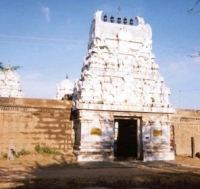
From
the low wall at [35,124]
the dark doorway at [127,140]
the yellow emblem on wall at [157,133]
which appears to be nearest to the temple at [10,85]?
the low wall at [35,124]

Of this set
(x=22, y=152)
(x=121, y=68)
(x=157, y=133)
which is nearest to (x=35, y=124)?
(x=22, y=152)

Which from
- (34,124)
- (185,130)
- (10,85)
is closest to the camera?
(34,124)

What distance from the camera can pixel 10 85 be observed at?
30.8 meters

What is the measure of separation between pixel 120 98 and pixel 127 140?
373 cm

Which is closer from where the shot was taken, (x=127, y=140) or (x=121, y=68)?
(x=121, y=68)

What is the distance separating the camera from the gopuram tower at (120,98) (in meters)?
15.0

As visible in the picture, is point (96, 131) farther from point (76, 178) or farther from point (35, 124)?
point (76, 178)

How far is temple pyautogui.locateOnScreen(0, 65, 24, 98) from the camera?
3019 cm

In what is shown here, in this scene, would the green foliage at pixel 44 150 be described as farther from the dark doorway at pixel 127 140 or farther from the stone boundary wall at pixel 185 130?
the stone boundary wall at pixel 185 130

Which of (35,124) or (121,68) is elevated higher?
(121,68)

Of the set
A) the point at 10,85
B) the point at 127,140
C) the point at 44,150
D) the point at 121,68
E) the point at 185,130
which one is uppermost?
the point at 10,85

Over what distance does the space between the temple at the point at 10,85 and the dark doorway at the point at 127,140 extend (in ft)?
52.5

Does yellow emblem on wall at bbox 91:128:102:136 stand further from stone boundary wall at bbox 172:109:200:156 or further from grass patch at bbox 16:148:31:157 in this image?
stone boundary wall at bbox 172:109:200:156

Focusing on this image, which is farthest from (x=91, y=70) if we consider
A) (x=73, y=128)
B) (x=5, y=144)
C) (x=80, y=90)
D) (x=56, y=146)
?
(x=5, y=144)
